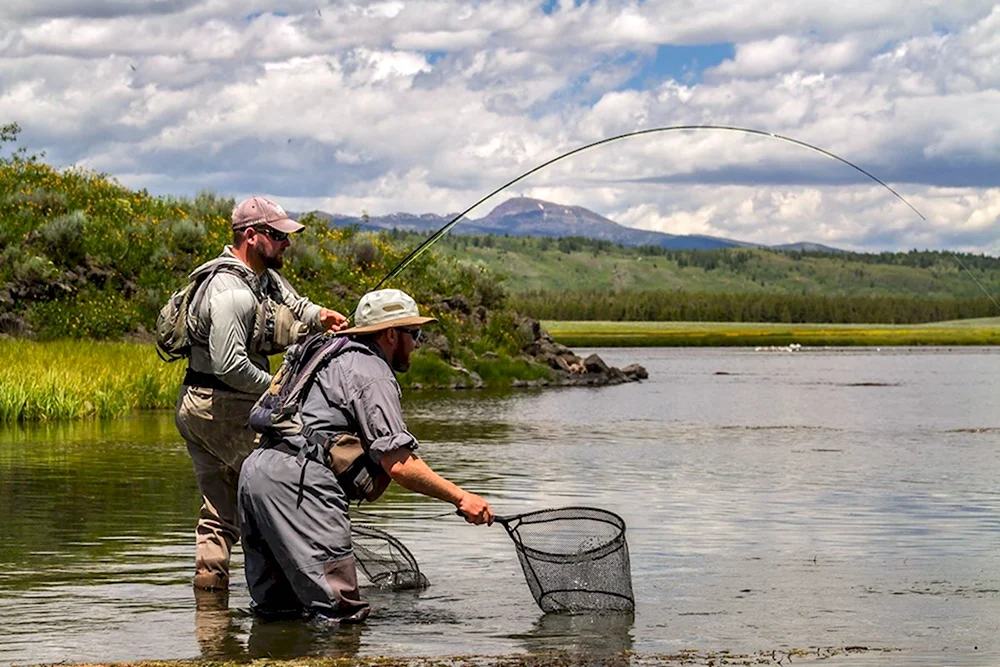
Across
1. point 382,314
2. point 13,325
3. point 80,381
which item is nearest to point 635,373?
point 13,325

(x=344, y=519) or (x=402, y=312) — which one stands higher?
(x=402, y=312)

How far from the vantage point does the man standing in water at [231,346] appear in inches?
338

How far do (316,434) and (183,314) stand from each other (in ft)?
4.56

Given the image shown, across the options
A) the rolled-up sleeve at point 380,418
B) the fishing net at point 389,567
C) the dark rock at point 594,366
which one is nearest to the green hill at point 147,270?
the dark rock at point 594,366

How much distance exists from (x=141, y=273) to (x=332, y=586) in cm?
2815

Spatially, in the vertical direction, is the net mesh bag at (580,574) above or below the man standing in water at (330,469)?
below

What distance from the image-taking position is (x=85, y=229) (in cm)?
3562

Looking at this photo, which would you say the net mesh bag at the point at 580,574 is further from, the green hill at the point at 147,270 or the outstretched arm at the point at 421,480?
the green hill at the point at 147,270

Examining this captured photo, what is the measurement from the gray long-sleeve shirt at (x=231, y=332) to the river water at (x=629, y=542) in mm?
1186

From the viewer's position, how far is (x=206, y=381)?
28.8 ft

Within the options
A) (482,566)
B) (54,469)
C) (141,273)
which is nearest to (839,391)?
(141,273)

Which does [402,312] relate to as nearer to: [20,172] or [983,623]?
[983,623]

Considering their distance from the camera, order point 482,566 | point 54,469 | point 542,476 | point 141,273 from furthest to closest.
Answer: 1. point 141,273
2. point 542,476
3. point 54,469
4. point 482,566

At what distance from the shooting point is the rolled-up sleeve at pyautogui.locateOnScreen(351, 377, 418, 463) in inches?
297
